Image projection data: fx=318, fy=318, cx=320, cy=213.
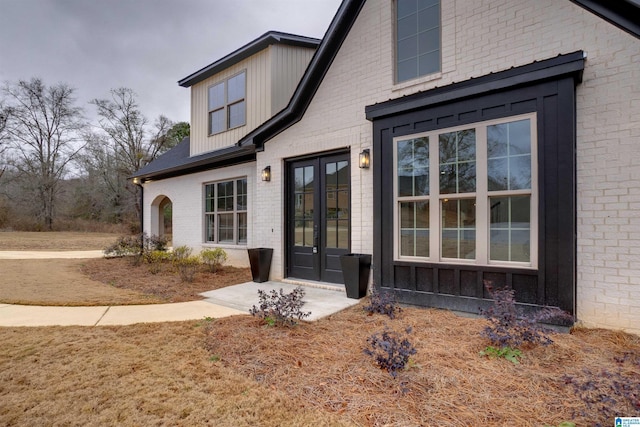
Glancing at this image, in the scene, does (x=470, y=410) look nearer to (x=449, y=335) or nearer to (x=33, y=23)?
(x=449, y=335)

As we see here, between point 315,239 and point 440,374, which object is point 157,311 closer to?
point 315,239

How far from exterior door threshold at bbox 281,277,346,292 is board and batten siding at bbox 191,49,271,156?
4347 millimetres

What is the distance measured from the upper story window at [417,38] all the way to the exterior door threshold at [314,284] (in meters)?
3.79

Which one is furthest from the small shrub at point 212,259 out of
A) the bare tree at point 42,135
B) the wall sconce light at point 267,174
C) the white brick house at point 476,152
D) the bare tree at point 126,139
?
the bare tree at point 42,135

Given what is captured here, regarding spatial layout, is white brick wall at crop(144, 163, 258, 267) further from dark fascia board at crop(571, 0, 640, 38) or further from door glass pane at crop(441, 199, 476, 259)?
dark fascia board at crop(571, 0, 640, 38)

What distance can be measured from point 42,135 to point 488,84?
3017cm

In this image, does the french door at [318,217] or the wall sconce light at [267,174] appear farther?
the wall sconce light at [267,174]

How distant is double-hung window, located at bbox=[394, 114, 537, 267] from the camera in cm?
407

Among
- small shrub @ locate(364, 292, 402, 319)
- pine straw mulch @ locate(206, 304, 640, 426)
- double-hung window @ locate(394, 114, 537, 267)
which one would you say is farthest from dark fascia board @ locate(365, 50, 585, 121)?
pine straw mulch @ locate(206, 304, 640, 426)

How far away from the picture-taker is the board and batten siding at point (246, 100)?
337 inches

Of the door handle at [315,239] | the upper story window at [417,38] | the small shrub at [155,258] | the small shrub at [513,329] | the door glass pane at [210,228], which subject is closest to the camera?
the small shrub at [513,329]

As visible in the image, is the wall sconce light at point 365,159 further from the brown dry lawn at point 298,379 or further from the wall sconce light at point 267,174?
the brown dry lawn at point 298,379

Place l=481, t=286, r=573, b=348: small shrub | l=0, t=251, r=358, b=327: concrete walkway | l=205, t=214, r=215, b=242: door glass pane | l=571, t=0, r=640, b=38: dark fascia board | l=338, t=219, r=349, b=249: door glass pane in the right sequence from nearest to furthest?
l=481, t=286, r=573, b=348: small shrub → l=571, t=0, r=640, b=38: dark fascia board → l=0, t=251, r=358, b=327: concrete walkway → l=338, t=219, r=349, b=249: door glass pane → l=205, t=214, r=215, b=242: door glass pane

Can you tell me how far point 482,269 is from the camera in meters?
4.27
